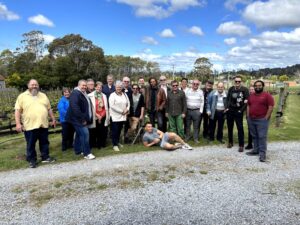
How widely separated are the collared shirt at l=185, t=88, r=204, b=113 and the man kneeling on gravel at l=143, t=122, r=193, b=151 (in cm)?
103

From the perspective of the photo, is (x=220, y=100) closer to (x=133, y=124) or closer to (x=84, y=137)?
(x=133, y=124)

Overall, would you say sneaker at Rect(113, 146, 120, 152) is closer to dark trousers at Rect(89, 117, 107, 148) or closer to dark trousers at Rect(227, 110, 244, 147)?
dark trousers at Rect(89, 117, 107, 148)

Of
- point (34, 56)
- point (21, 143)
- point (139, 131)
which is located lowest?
point (21, 143)

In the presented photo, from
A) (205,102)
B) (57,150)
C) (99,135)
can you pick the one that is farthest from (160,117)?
(57,150)

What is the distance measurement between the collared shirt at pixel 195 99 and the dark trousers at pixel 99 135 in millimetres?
2426

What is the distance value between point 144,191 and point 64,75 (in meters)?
44.3

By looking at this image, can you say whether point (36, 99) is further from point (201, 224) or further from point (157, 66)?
point (157, 66)

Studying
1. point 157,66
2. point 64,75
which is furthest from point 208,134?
point 157,66

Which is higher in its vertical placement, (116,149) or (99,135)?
(99,135)

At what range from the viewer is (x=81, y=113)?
21.0 feet

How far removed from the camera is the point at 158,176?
5.36 meters

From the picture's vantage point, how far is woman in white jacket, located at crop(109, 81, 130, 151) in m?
7.13

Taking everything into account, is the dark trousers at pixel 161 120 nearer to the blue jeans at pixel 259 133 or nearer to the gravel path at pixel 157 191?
the gravel path at pixel 157 191

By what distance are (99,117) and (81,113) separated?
27.6 inches
